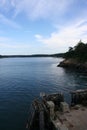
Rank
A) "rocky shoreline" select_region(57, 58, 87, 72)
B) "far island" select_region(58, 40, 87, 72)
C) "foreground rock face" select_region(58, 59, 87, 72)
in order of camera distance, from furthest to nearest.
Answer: "far island" select_region(58, 40, 87, 72) < "rocky shoreline" select_region(57, 58, 87, 72) < "foreground rock face" select_region(58, 59, 87, 72)

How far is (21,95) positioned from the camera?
123 ft

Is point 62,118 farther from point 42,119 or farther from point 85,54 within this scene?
point 85,54

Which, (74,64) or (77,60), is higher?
(77,60)

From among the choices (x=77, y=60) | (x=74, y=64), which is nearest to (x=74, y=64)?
(x=74, y=64)

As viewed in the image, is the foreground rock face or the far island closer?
the foreground rock face

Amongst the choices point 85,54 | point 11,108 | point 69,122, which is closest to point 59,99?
point 69,122

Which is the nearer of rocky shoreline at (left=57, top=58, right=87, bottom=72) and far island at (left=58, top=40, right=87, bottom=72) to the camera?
rocky shoreline at (left=57, top=58, right=87, bottom=72)

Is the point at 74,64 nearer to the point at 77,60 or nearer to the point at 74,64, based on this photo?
the point at 74,64

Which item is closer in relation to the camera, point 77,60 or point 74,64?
point 77,60

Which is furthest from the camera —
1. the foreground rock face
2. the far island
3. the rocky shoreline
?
the far island

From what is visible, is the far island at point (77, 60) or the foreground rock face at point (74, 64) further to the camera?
the far island at point (77, 60)

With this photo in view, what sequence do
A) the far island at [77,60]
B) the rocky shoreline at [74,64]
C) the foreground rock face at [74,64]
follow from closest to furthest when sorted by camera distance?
the foreground rock face at [74,64]
the rocky shoreline at [74,64]
the far island at [77,60]

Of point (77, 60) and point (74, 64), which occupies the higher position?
point (77, 60)

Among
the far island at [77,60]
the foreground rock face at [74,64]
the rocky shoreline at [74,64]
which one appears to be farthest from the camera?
the far island at [77,60]
